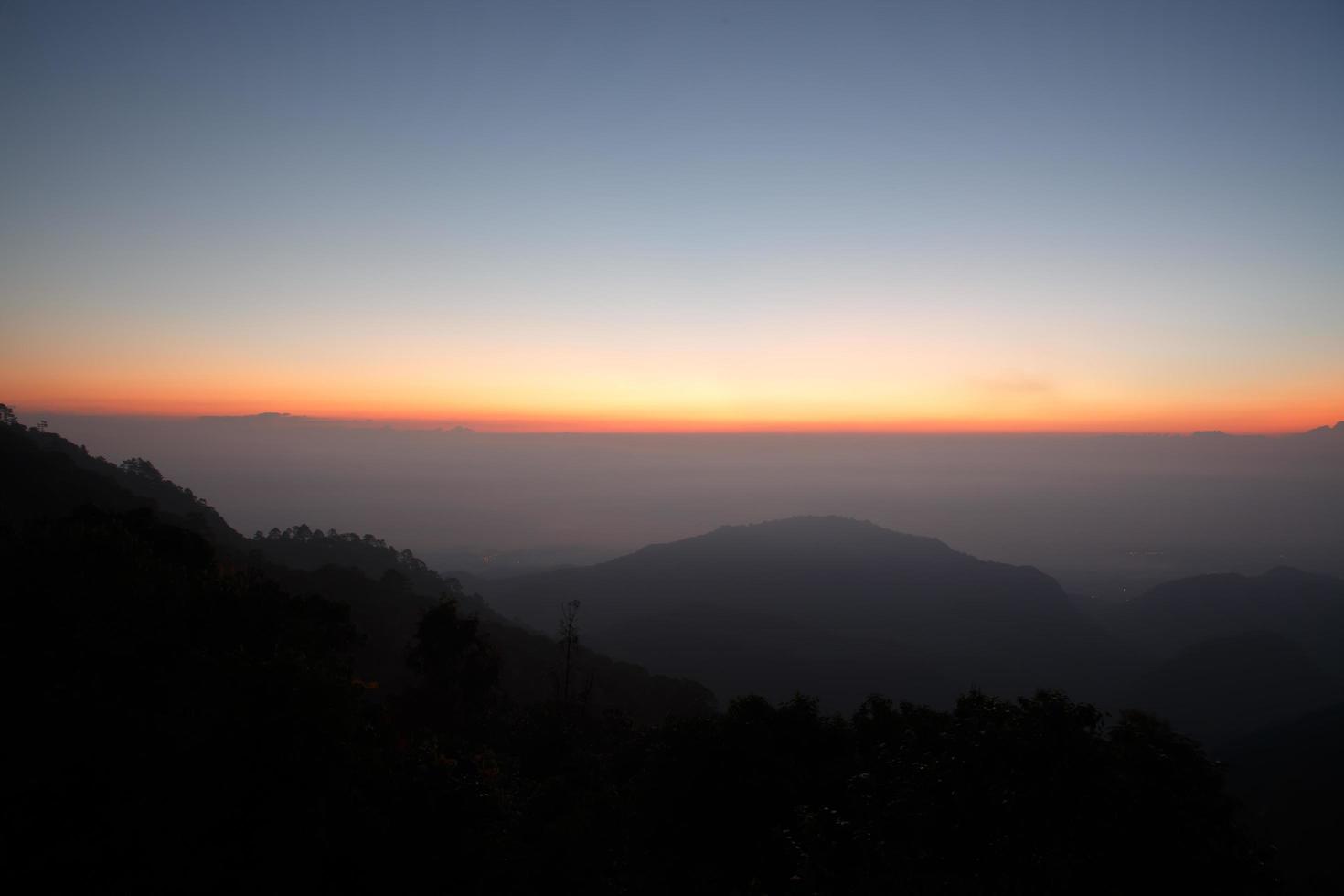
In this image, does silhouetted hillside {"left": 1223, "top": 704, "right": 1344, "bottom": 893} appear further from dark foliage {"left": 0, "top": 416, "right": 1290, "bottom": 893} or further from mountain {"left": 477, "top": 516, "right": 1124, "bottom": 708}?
dark foliage {"left": 0, "top": 416, "right": 1290, "bottom": 893}

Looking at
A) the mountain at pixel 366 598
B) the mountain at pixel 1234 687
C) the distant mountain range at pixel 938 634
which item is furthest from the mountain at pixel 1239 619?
the mountain at pixel 366 598

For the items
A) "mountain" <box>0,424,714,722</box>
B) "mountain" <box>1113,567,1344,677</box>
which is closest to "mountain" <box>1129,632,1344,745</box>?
"mountain" <box>1113,567,1344,677</box>

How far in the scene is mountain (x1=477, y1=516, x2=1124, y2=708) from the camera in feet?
376

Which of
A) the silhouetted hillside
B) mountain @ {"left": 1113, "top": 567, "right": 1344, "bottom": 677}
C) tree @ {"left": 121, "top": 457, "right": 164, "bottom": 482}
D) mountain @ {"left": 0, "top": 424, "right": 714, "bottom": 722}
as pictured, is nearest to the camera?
mountain @ {"left": 0, "top": 424, "right": 714, "bottom": 722}

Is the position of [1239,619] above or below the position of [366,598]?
below

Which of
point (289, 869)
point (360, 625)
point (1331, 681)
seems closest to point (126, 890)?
point (289, 869)

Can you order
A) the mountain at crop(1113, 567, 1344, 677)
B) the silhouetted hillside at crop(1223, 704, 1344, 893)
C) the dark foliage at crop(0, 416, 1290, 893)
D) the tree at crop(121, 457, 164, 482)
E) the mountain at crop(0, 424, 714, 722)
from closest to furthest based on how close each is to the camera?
the dark foliage at crop(0, 416, 1290, 893) < the mountain at crop(0, 424, 714, 722) < the silhouetted hillside at crop(1223, 704, 1344, 893) < the tree at crop(121, 457, 164, 482) < the mountain at crop(1113, 567, 1344, 677)

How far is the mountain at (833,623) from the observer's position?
114750 millimetres

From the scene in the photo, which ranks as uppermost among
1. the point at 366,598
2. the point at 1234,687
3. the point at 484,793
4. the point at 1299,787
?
the point at 484,793

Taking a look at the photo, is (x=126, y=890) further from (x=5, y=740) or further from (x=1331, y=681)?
(x=1331, y=681)

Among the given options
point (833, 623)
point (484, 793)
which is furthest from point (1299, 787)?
point (833, 623)

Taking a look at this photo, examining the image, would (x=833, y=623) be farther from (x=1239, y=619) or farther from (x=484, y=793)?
→ (x=484, y=793)

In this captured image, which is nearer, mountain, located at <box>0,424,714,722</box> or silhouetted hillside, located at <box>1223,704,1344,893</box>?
mountain, located at <box>0,424,714,722</box>

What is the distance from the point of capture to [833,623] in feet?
510
